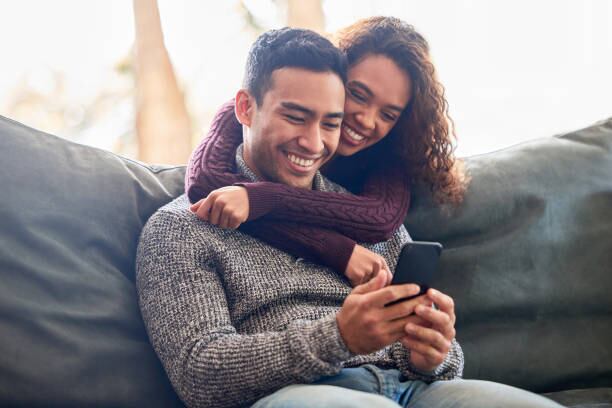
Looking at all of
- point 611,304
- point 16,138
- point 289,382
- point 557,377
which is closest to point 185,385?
point 289,382

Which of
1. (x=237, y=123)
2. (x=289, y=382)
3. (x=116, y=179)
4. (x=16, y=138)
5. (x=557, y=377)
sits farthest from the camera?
(x=557, y=377)

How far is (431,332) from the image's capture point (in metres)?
1.00

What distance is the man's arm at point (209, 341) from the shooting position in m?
0.94

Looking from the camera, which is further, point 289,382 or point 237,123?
point 237,123

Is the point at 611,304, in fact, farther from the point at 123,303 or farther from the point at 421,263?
the point at 123,303

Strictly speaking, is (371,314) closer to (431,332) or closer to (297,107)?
(431,332)

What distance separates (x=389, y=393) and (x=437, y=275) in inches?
17.5

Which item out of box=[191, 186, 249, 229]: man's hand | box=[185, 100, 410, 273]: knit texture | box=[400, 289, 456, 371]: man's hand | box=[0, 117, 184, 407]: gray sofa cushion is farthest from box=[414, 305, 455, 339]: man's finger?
box=[0, 117, 184, 407]: gray sofa cushion

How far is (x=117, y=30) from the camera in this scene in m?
1.72

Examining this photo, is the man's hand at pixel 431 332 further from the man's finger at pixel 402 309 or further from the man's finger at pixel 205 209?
the man's finger at pixel 205 209

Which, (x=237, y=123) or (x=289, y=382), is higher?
(x=237, y=123)

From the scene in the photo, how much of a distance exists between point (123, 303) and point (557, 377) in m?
0.92

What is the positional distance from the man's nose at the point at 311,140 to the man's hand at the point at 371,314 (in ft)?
1.05

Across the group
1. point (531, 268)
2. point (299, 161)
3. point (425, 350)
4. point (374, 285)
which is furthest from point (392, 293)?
point (531, 268)
